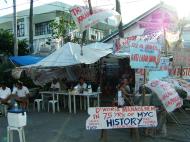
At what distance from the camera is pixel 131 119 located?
9.13 metres

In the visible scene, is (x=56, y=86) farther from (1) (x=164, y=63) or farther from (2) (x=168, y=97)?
(2) (x=168, y=97)

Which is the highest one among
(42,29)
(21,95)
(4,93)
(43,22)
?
(43,22)

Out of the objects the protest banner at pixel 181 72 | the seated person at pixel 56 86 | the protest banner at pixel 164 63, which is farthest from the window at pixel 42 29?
the protest banner at pixel 164 63

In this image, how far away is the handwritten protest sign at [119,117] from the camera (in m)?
8.96

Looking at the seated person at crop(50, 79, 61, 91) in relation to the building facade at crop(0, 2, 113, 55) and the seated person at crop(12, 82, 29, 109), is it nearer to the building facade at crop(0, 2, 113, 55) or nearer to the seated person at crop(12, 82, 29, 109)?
the seated person at crop(12, 82, 29, 109)

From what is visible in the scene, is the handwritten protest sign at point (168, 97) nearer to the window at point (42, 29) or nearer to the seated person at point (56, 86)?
the seated person at point (56, 86)

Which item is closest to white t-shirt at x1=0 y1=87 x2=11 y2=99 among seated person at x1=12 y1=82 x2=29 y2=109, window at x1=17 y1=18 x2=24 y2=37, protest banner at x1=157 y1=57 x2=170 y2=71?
seated person at x1=12 y1=82 x2=29 y2=109

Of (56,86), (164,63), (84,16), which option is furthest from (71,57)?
(164,63)

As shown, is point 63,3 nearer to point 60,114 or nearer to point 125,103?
point 60,114

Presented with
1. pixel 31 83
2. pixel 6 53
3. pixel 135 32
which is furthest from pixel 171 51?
pixel 6 53

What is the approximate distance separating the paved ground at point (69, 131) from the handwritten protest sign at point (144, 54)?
81.7 inches

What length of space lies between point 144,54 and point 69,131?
3524 mm

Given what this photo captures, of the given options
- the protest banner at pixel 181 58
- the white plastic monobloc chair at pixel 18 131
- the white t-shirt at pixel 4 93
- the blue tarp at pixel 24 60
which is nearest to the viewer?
the white plastic monobloc chair at pixel 18 131

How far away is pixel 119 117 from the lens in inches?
356
